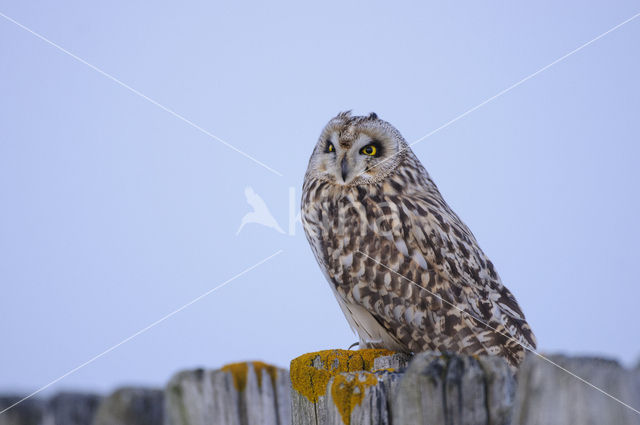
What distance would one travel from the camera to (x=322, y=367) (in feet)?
8.89

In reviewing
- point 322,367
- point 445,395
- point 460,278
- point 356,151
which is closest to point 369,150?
point 356,151

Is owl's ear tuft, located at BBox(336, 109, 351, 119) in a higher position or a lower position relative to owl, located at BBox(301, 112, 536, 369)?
higher

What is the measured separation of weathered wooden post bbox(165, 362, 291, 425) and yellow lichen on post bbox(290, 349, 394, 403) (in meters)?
0.73

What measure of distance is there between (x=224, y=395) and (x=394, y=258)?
2.20 metres

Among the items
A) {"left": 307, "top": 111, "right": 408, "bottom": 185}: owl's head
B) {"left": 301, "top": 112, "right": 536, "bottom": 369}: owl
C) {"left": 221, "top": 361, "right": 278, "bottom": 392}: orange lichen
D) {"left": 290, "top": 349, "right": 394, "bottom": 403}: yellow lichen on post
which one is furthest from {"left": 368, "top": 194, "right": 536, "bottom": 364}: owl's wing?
{"left": 221, "top": 361, "right": 278, "bottom": 392}: orange lichen

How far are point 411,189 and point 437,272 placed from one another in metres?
0.71

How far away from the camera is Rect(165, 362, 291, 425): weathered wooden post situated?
5.13 feet

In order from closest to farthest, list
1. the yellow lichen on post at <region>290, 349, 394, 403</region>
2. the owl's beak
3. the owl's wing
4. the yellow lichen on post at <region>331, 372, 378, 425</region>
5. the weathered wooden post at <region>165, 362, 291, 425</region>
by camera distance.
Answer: the weathered wooden post at <region>165, 362, 291, 425</region>, the yellow lichen on post at <region>331, 372, 378, 425</region>, the yellow lichen on post at <region>290, 349, 394, 403</region>, the owl's wing, the owl's beak

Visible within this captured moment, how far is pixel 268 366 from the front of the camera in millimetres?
1600

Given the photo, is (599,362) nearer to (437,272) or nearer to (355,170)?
(437,272)

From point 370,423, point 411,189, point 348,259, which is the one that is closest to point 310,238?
point 348,259

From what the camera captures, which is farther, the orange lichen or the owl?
the owl

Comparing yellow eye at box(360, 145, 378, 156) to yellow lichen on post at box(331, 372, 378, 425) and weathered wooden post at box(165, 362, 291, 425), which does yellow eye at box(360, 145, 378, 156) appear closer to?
yellow lichen on post at box(331, 372, 378, 425)

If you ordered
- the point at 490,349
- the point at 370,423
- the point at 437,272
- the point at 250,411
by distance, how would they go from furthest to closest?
the point at 437,272 < the point at 490,349 < the point at 370,423 < the point at 250,411
